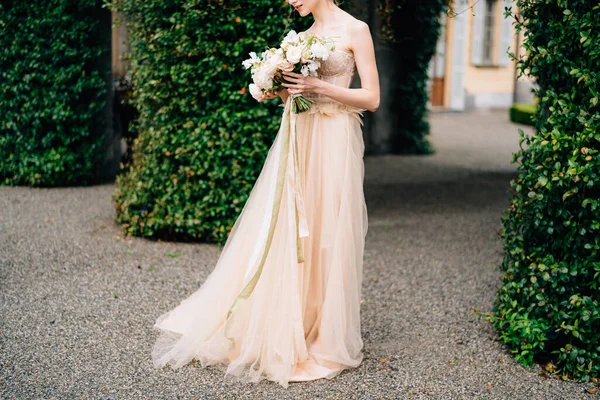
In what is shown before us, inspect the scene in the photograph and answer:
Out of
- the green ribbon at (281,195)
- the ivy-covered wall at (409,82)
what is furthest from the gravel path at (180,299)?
the ivy-covered wall at (409,82)

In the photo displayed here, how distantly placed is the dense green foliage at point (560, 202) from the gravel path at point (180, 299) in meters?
0.24

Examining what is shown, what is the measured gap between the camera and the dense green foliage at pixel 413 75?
11.8m

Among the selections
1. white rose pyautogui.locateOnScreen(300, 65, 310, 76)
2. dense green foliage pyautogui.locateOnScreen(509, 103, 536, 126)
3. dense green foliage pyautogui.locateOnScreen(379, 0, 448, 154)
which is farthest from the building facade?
white rose pyautogui.locateOnScreen(300, 65, 310, 76)

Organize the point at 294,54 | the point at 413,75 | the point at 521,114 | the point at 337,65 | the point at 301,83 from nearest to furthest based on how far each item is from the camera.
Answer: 1. the point at 294,54
2. the point at 301,83
3. the point at 337,65
4. the point at 413,75
5. the point at 521,114

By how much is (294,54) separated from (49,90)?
5.98 meters

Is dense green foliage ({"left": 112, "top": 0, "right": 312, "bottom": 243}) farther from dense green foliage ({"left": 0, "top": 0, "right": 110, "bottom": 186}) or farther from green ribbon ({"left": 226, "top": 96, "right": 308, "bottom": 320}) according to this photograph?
green ribbon ({"left": 226, "top": 96, "right": 308, "bottom": 320})

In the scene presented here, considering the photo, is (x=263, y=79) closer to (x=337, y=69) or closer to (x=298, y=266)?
(x=337, y=69)

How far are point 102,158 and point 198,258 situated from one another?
3.83 m

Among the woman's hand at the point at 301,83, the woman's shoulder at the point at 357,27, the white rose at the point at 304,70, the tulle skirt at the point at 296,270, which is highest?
the woman's shoulder at the point at 357,27

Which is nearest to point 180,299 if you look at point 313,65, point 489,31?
point 313,65

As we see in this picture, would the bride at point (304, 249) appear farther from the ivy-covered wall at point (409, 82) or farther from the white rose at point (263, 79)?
the ivy-covered wall at point (409, 82)

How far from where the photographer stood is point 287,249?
385cm

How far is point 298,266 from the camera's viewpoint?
12.7 feet

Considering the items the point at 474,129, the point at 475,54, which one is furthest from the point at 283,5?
the point at 475,54
